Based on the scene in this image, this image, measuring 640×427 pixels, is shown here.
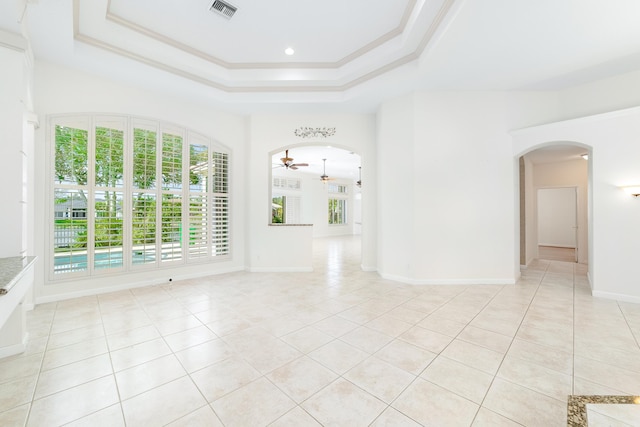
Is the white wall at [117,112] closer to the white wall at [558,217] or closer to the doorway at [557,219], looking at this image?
the doorway at [557,219]

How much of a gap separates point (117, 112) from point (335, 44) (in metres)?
3.54

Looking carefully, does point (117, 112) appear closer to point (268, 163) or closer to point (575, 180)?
point (268, 163)

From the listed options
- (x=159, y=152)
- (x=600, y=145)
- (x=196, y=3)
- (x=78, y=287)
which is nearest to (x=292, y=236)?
(x=159, y=152)

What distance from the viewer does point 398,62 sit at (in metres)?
4.09

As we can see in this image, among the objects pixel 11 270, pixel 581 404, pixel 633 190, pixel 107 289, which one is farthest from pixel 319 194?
pixel 581 404

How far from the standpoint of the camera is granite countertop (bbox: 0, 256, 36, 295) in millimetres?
1439

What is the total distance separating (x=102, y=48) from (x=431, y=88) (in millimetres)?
4877

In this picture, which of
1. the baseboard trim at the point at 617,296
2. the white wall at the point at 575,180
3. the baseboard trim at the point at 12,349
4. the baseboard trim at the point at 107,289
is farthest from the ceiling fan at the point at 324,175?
the baseboard trim at the point at 12,349

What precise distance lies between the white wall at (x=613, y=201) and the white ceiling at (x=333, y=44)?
79 centimetres

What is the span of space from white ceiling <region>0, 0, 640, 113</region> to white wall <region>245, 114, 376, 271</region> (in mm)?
697

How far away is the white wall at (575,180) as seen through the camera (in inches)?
267

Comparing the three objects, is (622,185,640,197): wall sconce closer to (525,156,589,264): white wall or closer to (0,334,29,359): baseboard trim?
(525,156,589,264): white wall

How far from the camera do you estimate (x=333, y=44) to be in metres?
3.91

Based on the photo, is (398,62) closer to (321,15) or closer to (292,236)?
(321,15)
